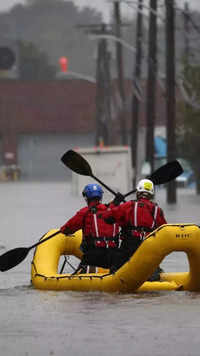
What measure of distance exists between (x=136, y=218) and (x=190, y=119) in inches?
1350

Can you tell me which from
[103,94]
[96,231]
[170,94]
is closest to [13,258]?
[96,231]

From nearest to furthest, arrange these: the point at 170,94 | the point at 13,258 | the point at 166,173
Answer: the point at 13,258 < the point at 166,173 < the point at 170,94

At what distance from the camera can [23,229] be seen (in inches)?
1196

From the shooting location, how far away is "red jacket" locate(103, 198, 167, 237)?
1616cm

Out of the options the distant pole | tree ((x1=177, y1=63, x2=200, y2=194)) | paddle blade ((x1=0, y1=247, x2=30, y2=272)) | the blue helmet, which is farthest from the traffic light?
the blue helmet

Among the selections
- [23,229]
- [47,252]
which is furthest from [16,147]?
[47,252]

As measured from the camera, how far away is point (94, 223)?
53.9ft

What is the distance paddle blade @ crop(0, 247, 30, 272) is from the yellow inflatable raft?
0.41 metres

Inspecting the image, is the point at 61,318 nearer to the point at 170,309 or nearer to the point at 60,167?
the point at 170,309

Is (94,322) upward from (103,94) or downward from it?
upward

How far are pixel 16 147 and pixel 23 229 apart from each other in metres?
70.0

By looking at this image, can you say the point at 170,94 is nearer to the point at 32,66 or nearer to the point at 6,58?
the point at 6,58

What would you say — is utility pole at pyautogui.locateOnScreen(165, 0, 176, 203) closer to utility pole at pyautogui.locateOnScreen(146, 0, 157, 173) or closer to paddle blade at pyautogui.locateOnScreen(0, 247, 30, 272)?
utility pole at pyautogui.locateOnScreen(146, 0, 157, 173)

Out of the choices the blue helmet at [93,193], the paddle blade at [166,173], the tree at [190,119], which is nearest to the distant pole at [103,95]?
the tree at [190,119]
